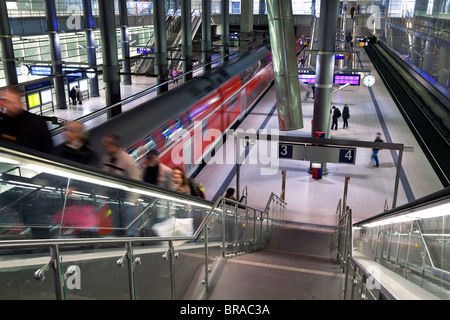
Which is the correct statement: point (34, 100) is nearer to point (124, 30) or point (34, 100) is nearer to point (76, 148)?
point (124, 30)

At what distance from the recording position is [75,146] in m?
5.70

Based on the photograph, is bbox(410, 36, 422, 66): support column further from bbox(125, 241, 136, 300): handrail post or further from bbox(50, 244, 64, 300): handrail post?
→ bbox(50, 244, 64, 300): handrail post

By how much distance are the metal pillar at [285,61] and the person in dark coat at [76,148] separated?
20.6 feet

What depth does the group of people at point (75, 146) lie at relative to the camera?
15.9 feet

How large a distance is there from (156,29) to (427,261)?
55.4ft

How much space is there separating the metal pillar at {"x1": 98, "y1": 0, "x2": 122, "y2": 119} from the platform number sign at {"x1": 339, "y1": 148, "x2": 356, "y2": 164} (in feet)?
22.8

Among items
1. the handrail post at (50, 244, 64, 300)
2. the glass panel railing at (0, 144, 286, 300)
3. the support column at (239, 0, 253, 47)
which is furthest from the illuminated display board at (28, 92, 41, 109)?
the support column at (239, 0, 253, 47)

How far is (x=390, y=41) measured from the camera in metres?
35.7

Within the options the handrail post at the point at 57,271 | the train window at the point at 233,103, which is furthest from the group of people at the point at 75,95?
the handrail post at the point at 57,271

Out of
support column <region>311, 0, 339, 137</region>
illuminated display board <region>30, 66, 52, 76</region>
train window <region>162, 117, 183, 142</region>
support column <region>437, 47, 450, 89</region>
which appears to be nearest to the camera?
train window <region>162, 117, 183, 142</region>

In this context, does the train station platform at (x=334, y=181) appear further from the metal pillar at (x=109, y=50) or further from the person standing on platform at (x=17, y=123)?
the person standing on platform at (x=17, y=123)

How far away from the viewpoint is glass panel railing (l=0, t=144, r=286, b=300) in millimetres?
2191
